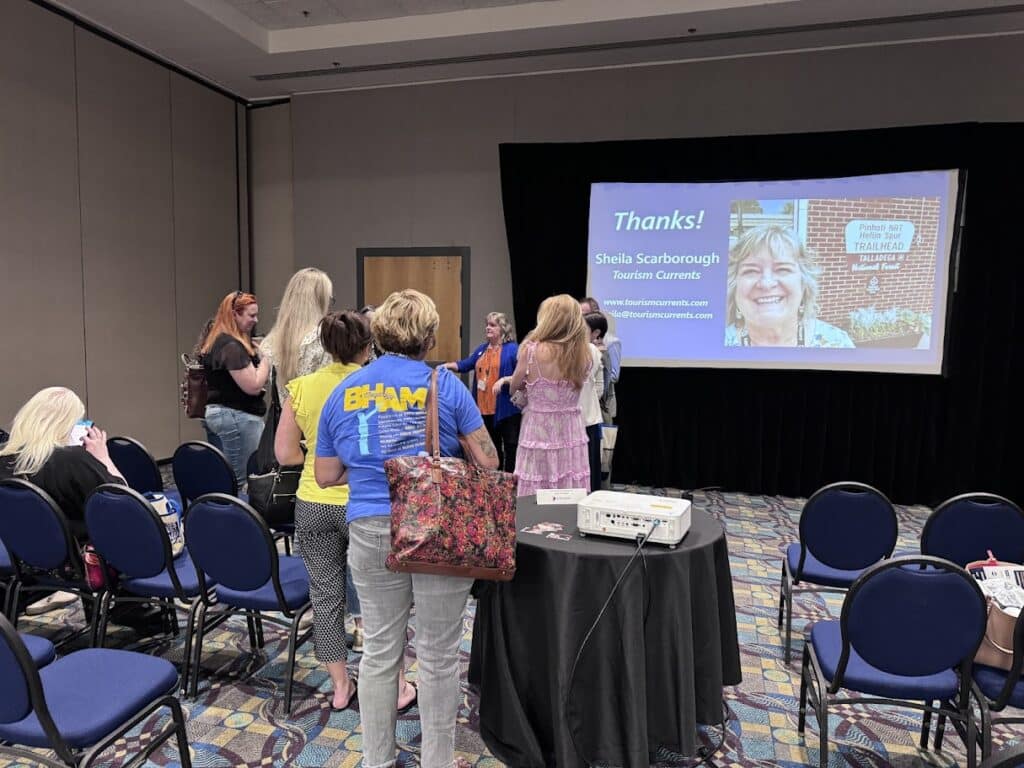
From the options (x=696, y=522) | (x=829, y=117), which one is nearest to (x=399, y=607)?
(x=696, y=522)

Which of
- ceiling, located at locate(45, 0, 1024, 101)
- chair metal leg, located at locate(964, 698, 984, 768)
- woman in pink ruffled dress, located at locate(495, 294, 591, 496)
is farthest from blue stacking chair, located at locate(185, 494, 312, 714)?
ceiling, located at locate(45, 0, 1024, 101)

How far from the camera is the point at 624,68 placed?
226 inches

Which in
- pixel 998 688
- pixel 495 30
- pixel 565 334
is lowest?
pixel 998 688

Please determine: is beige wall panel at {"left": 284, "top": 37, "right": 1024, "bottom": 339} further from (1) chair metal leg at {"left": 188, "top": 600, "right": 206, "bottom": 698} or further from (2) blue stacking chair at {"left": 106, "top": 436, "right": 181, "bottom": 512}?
(1) chair metal leg at {"left": 188, "top": 600, "right": 206, "bottom": 698}

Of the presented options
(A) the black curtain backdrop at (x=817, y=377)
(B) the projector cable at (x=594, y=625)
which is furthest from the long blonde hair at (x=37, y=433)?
(A) the black curtain backdrop at (x=817, y=377)

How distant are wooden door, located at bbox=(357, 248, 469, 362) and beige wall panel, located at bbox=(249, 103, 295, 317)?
3.35 ft

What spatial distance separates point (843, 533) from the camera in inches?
105

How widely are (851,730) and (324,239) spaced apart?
5916mm

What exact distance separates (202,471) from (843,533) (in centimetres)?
286

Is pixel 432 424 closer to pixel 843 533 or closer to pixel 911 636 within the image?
pixel 911 636

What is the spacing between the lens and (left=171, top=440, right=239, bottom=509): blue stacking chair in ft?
10.4

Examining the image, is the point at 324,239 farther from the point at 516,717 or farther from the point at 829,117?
the point at 516,717

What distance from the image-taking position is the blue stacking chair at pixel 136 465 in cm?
338

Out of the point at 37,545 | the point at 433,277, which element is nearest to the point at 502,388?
the point at 433,277
